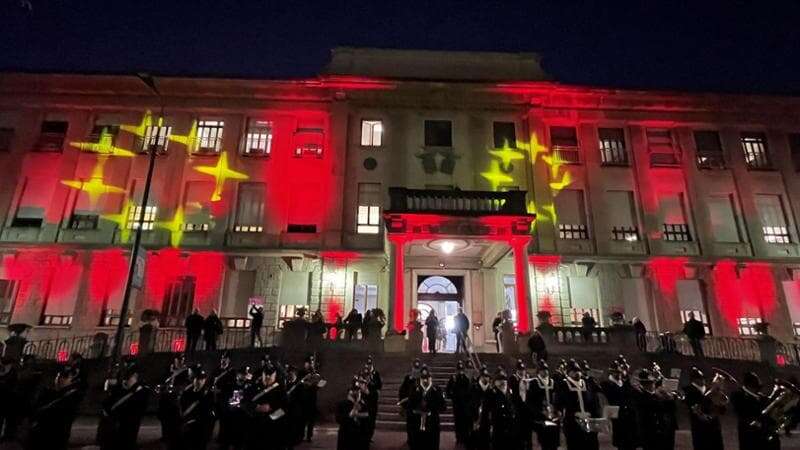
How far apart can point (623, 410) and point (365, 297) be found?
1286 cm

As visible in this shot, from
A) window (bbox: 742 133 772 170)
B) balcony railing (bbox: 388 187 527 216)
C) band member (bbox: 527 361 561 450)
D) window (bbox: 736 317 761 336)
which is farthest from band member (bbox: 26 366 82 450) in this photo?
window (bbox: 742 133 772 170)

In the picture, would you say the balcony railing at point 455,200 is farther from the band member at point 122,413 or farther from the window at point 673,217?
the band member at point 122,413

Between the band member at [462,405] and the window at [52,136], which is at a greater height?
the window at [52,136]

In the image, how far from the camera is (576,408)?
8.36 metres

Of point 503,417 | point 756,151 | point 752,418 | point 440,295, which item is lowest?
point 503,417

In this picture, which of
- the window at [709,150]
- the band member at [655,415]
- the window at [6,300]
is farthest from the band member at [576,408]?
the window at [6,300]

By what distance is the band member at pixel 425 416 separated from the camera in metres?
8.79

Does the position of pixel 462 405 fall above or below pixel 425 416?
above

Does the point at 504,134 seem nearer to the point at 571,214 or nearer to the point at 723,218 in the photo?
the point at 571,214

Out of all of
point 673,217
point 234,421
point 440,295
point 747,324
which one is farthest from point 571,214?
point 234,421

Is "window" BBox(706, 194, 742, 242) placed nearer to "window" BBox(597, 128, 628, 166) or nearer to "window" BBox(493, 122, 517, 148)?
"window" BBox(597, 128, 628, 166)

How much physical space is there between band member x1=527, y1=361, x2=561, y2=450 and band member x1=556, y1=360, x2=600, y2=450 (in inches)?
7.3

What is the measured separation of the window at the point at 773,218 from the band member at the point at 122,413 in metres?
26.6

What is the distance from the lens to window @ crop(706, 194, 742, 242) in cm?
2153
